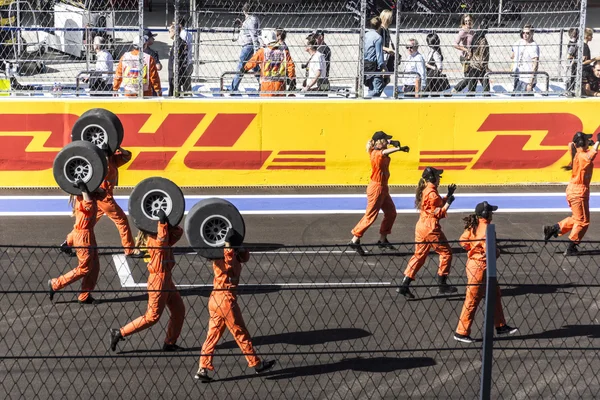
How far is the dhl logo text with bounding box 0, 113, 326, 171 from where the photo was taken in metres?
16.3

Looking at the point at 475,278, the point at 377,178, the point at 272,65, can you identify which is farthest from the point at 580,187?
the point at 272,65

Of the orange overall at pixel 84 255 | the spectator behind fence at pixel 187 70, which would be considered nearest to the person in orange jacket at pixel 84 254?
the orange overall at pixel 84 255

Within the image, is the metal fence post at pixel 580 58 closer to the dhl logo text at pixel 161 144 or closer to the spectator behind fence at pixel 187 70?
the dhl logo text at pixel 161 144

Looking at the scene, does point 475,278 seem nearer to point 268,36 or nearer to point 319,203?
point 319,203

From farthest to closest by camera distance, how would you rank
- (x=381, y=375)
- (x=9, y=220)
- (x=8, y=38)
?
(x=8, y=38), (x=9, y=220), (x=381, y=375)

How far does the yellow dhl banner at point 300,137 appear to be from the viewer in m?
16.4

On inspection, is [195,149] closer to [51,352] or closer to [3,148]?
[3,148]

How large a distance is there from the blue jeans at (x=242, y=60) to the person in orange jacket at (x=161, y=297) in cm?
742

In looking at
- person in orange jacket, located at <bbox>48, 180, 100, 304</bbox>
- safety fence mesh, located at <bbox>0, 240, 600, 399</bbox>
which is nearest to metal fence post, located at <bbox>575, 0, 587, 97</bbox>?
safety fence mesh, located at <bbox>0, 240, 600, 399</bbox>

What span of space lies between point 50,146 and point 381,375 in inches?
351

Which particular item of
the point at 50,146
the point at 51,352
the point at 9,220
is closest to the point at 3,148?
the point at 50,146

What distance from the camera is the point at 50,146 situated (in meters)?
16.4

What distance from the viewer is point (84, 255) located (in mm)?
11039

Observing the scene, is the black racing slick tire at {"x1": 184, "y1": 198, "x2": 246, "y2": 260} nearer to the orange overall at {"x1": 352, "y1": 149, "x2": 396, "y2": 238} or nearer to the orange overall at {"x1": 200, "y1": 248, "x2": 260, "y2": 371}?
the orange overall at {"x1": 200, "y1": 248, "x2": 260, "y2": 371}
